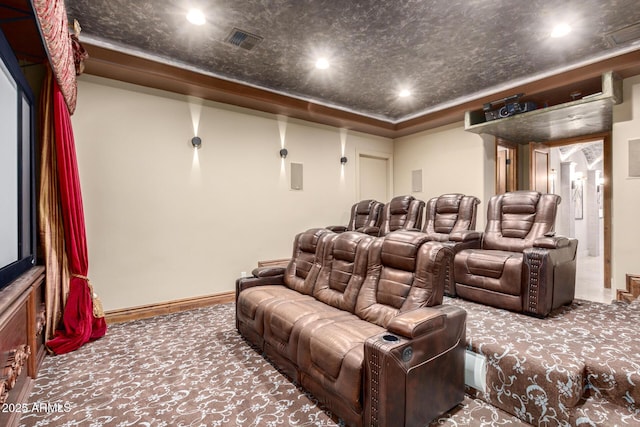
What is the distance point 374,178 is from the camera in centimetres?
638

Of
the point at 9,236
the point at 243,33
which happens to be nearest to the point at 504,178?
the point at 243,33

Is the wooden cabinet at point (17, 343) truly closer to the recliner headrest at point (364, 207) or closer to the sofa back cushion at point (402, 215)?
the sofa back cushion at point (402, 215)

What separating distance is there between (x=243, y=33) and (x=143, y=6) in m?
0.86

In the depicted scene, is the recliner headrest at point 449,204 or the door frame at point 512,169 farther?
the door frame at point 512,169

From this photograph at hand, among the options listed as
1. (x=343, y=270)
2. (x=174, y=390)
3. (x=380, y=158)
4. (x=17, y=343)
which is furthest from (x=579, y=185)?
(x=17, y=343)

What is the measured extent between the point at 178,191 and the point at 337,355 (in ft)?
10.4

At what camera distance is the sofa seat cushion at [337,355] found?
1.67m

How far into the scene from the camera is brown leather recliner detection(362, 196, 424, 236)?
192 inches

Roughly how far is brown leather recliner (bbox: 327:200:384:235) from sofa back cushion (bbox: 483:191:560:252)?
1.76 meters

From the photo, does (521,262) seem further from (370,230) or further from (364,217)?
(364,217)

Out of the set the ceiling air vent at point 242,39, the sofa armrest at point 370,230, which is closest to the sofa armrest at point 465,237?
the sofa armrest at point 370,230

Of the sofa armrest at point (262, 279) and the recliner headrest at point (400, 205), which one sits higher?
the recliner headrest at point (400, 205)

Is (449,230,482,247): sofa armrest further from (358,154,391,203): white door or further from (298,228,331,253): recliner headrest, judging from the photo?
(358,154,391,203): white door

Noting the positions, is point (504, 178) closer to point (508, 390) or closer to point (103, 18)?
point (508, 390)
